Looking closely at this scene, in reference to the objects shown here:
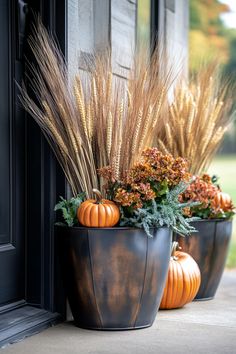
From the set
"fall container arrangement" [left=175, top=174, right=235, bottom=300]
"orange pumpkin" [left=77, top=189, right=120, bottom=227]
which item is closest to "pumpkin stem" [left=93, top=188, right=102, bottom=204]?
"orange pumpkin" [left=77, top=189, right=120, bottom=227]

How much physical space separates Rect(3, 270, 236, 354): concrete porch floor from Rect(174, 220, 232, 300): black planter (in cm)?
37

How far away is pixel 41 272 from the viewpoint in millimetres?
3498

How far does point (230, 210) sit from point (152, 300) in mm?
1033

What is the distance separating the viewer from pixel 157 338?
3.17 meters

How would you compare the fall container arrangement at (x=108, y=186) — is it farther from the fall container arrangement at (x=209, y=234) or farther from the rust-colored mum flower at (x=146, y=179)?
the fall container arrangement at (x=209, y=234)

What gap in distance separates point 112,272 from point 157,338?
1.18ft

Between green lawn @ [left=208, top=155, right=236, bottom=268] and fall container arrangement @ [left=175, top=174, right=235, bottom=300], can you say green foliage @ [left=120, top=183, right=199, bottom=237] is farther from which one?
green lawn @ [left=208, top=155, right=236, bottom=268]

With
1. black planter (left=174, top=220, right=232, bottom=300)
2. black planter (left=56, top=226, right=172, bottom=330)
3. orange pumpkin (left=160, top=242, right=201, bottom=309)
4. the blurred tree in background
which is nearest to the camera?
black planter (left=56, top=226, right=172, bottom=330)

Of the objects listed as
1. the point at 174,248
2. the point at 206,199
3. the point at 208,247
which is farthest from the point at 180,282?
the point at 206,199

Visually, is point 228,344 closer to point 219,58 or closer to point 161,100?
point 161,100

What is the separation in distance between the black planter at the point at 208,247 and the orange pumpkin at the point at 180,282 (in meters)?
0.19

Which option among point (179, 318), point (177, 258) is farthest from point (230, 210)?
point (179, 318)

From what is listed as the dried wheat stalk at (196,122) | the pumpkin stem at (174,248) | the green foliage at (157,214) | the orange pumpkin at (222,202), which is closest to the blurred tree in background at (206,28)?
the dried wheat stalk at (196,122)

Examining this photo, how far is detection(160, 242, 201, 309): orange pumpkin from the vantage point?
3.75 m
